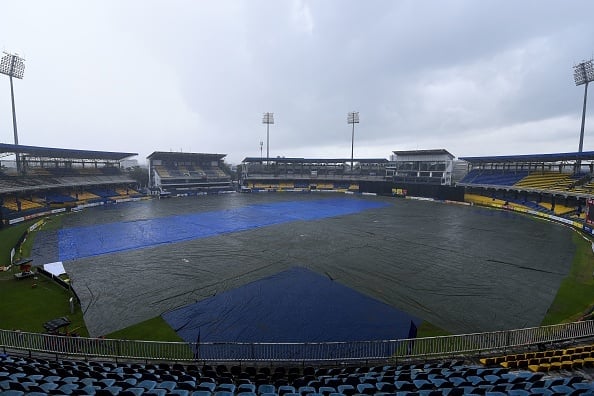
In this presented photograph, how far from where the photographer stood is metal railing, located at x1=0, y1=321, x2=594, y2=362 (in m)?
12.2

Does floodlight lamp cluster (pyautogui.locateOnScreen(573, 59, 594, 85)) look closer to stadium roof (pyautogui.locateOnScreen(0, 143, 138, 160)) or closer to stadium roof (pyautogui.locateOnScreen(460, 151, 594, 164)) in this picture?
stadium roof (pyautogui.locateOnScreen(460, 151, 594, 164))

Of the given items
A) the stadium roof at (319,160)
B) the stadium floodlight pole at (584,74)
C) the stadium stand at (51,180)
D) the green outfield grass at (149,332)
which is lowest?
the green outfield grass at (149,332)

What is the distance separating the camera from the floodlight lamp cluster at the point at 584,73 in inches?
1997

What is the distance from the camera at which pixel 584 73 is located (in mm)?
51375

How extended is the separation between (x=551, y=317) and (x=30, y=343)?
87.6 feet

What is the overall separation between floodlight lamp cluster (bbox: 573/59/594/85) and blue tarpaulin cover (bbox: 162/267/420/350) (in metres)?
65.7

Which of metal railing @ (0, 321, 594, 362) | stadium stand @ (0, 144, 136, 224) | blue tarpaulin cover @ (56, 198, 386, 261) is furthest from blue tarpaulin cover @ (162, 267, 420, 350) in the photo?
stadium stand @ (0, 144, 136, 224)

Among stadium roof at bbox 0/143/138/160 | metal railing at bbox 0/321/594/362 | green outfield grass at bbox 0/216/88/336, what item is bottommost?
green outfield grass at bbox 0/216/88/336

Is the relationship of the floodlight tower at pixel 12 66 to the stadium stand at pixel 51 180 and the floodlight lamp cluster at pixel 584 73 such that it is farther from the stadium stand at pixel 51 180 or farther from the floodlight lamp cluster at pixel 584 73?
the floodlight lamp cluster at pixel 584 73

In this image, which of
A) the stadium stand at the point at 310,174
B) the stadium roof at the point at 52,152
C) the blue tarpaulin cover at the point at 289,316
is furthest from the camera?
the stadium stand at the point at 310,174

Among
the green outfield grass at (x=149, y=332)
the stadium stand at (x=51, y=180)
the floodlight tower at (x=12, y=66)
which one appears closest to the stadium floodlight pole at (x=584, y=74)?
the green outfield grass at (x=149, y=332)

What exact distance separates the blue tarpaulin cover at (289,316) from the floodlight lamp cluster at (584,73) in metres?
65.7

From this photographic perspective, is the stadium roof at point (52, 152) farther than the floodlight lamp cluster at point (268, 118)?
No

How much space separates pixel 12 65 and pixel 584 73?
109m
